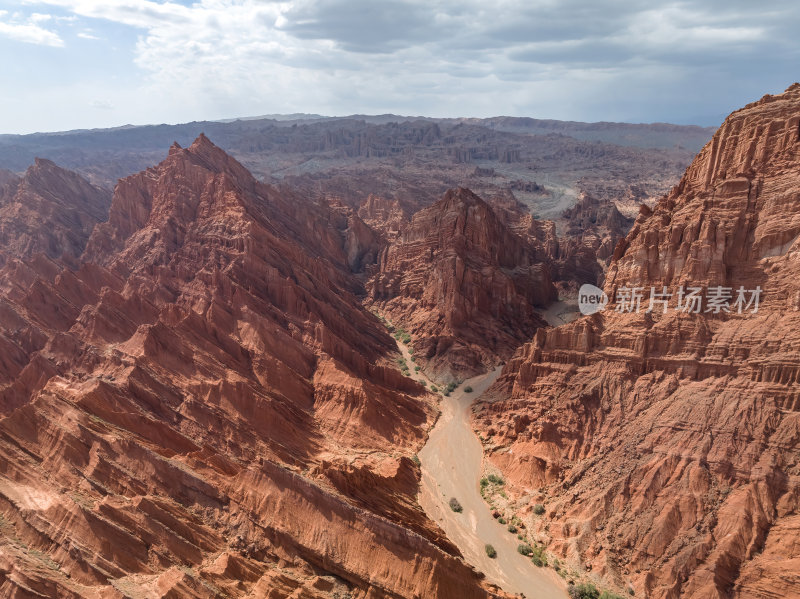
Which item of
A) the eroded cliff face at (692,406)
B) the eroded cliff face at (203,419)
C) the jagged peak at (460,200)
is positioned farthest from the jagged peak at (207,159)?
the eroded cliff face at (692,406)

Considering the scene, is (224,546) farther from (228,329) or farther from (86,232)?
(86,232)

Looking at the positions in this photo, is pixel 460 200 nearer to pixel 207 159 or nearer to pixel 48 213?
pixel 207 159

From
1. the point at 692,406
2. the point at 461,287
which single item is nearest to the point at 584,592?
the point at 692,406

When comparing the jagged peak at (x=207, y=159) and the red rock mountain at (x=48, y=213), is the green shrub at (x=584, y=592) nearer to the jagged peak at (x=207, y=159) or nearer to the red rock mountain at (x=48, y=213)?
the red rock mountain at (x=48, y=213)

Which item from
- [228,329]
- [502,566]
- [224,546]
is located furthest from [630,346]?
[228,329]

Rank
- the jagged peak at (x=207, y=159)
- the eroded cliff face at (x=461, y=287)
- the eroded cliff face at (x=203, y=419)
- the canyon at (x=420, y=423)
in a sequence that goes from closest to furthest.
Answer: the eroded cliff face at (x=203, y=419) → the canyon at (x=420, y=423) → the eroded cliff face at (x=461, y=287) → the jagged peak at (x=207, y=159)

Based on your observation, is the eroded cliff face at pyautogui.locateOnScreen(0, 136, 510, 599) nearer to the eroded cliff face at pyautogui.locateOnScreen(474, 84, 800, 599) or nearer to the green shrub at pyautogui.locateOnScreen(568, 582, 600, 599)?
the green shrub at pyautogui.locateOnScreen(568, 582, 600, 599)

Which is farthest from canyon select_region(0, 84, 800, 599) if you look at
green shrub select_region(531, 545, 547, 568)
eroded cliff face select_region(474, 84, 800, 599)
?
green shrub select_region(531, 545, 547, 568)

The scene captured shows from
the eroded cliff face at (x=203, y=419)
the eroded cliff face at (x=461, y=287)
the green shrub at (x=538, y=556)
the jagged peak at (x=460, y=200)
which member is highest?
the jagged peak at (x=460, y=200)
